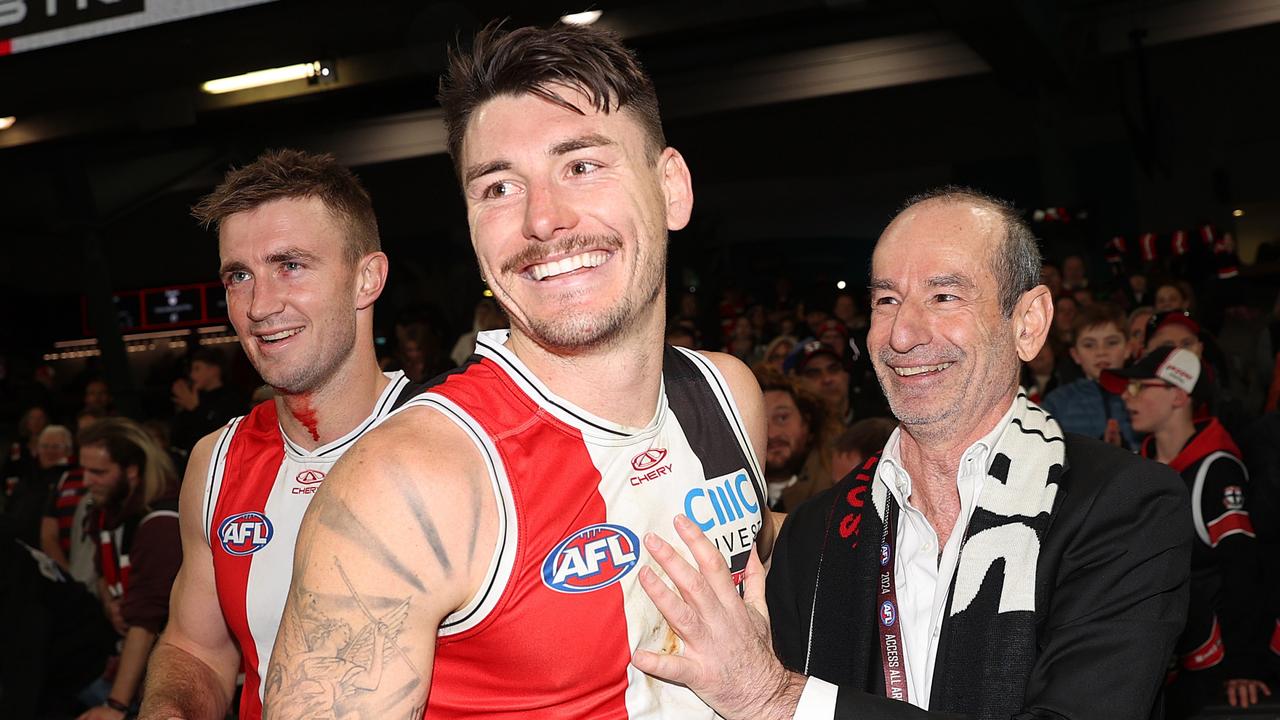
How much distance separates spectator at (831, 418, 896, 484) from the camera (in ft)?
13.0

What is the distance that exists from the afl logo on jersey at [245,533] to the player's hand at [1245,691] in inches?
127

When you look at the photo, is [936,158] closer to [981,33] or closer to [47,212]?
[981,33]

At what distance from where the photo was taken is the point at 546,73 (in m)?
1.80

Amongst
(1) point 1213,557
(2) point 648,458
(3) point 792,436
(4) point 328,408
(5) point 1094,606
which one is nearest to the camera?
(2) point 648,458

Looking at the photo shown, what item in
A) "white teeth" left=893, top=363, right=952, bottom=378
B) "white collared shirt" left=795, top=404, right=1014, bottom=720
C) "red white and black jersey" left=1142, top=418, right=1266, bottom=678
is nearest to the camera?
"white collared shirt" left=795, top=404, right=1014, bottom=720

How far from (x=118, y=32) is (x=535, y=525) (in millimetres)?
3267

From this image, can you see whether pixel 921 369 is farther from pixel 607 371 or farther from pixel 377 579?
pixel 377 579

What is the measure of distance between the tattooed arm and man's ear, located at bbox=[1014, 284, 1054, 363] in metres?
1.32

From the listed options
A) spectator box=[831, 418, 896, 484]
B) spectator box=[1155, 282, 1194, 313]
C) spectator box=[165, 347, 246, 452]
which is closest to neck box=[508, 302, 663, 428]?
spectator box=[831, 418, 896, 484]

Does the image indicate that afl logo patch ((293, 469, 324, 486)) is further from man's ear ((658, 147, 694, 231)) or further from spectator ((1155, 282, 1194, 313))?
spectator ((1155, 282, 1194, 313))

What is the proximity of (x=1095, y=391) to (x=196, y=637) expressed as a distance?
13.4 feet

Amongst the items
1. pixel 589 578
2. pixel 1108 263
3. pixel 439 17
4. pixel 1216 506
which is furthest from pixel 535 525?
pixel 1108 263

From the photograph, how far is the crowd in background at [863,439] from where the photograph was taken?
3.81 meters

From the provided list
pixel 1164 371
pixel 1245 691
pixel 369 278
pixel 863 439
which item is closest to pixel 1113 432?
pixel 1164 371
